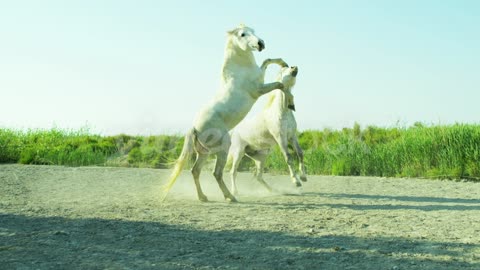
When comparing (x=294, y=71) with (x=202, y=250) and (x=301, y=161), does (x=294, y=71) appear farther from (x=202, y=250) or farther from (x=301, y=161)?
(x=202, y=250)

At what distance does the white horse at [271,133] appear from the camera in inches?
333

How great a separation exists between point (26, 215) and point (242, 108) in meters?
3.29

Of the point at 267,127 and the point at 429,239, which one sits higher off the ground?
the point at 267,127

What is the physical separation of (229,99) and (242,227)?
230 cm

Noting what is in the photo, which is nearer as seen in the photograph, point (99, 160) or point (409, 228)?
point (409, 228)

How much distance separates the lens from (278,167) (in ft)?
46.4

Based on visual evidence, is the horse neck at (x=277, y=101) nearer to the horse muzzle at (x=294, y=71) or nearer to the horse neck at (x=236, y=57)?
the horse muzzle at (x=294, y=71)

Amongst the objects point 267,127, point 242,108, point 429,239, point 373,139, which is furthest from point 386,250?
point 373,139

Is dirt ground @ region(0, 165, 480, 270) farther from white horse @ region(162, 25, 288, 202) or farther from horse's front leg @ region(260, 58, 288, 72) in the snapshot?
horse's front leg @ region(260, 58, 288, 72)

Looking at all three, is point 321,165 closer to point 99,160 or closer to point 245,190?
point 245,190

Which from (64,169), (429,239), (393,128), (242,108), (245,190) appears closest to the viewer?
(429,239)

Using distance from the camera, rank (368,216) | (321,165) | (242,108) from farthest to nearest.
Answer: (321,165)
(242,108)
(368,216)

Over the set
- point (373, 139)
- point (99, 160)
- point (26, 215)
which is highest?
point (373, 139)

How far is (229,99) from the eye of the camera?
7.66 m
